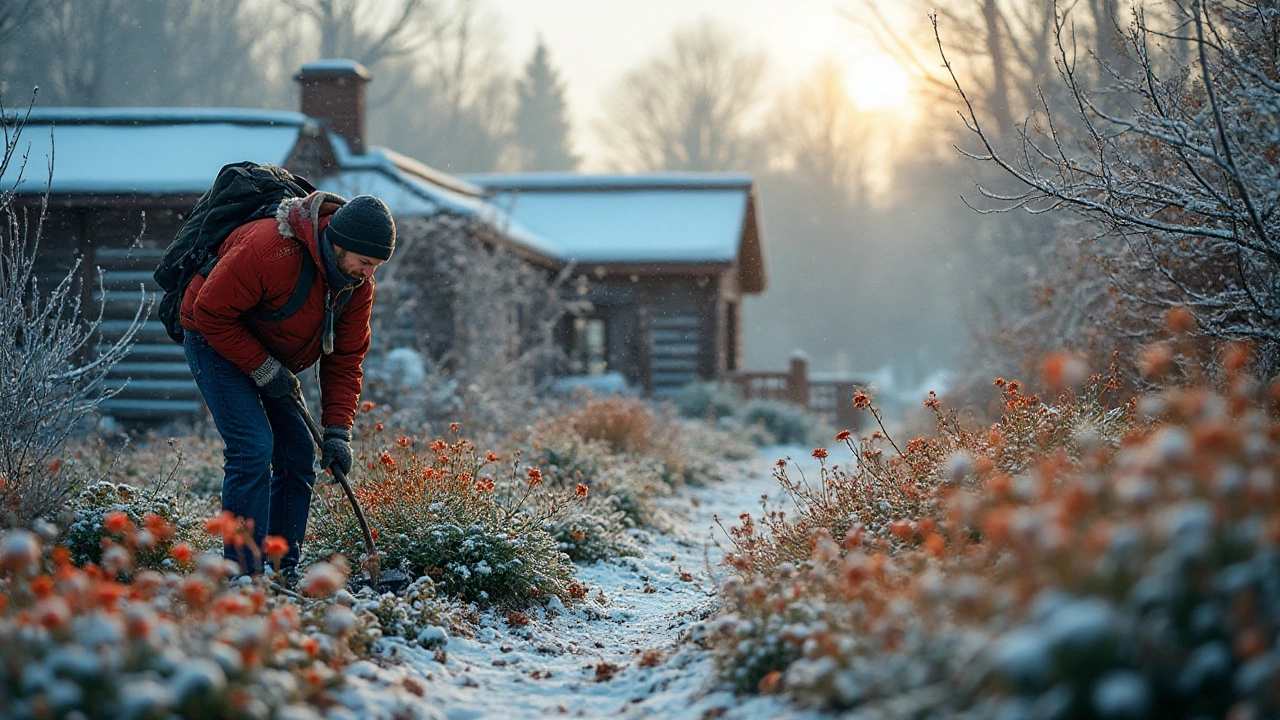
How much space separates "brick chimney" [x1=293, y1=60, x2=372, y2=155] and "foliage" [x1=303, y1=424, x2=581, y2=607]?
1015 centimetres

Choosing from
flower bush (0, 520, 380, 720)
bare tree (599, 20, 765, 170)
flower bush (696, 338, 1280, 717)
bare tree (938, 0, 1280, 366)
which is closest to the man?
flower bush (0, 520, 380, 720)

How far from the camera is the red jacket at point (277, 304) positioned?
397 cm

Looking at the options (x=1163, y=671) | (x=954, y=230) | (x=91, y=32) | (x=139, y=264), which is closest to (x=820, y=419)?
(x=139, y=264)

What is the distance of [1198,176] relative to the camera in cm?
418

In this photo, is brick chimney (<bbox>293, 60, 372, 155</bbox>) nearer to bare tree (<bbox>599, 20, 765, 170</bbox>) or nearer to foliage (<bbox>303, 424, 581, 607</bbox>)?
foliage (<bbox>303, 424, 581, 607</bbox>)

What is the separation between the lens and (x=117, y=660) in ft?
7.26

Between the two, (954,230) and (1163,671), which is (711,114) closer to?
(954,230)

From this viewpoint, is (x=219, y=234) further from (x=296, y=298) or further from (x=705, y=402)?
(x=705, y=402)

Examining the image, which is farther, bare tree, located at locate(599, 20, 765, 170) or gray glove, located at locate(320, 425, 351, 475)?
bare tree, located at locate(599, 20, 765, 170)

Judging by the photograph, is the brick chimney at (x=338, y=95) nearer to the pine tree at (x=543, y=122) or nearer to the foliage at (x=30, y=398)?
the foliage at (x=30, y=398)

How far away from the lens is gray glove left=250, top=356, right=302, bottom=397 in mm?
4102

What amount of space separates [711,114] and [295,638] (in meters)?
40.6

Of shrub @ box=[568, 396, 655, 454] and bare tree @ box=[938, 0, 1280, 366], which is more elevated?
bare tree @ box=[938, 0, 1280, 366]

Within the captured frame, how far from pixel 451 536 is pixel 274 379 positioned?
1.07 meters
